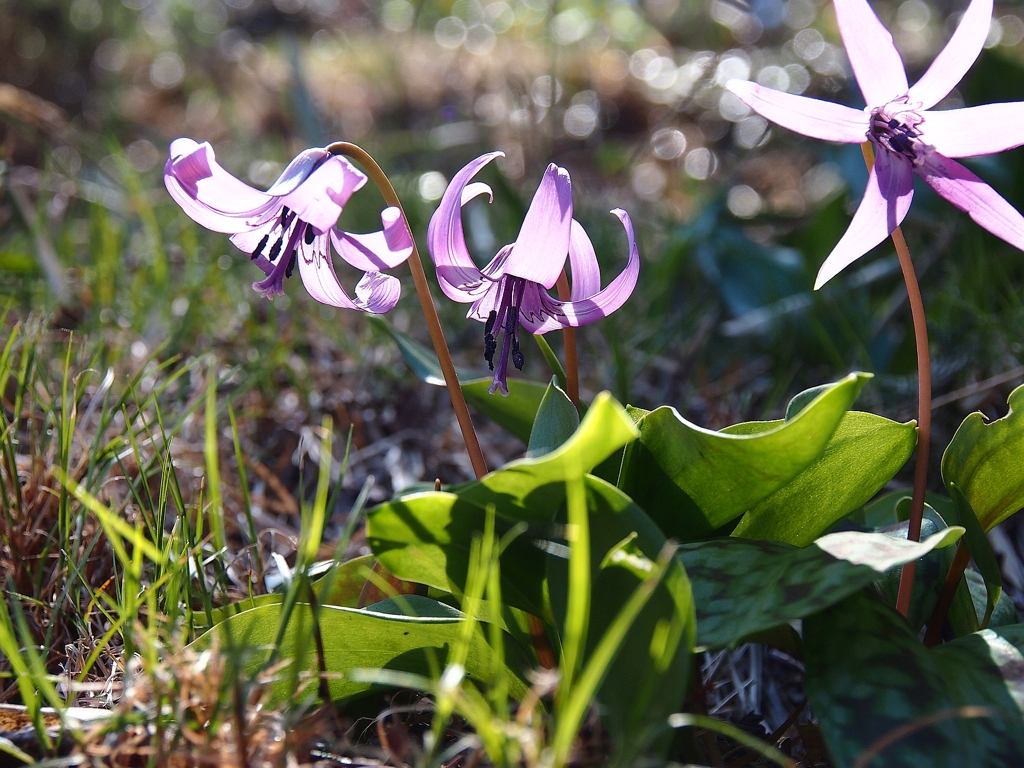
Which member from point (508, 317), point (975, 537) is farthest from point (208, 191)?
point (975, 537)

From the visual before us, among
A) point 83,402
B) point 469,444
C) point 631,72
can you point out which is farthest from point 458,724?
point 631,72

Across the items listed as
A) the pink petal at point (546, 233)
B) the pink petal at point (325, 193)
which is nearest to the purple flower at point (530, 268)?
the pink petal at point (546, 233)

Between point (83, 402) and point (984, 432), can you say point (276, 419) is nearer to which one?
point (83, 402)

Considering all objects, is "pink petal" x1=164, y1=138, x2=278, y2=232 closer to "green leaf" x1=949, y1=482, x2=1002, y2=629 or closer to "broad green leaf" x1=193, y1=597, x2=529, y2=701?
"broad green leaf" x1=193, y1=597, x2=529, y2=701

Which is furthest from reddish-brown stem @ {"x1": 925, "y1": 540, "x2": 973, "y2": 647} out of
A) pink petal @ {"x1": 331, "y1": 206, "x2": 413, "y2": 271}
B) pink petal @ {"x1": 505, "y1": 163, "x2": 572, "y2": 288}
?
pink petal @ {"x1": 331, "y1": 206, "x2": 413, "y2": 271}

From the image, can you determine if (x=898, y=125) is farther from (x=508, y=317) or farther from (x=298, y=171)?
(x=298, y=171)

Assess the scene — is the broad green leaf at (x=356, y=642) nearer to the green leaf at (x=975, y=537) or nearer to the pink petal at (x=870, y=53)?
the green leaf at (x=975, y=537)
